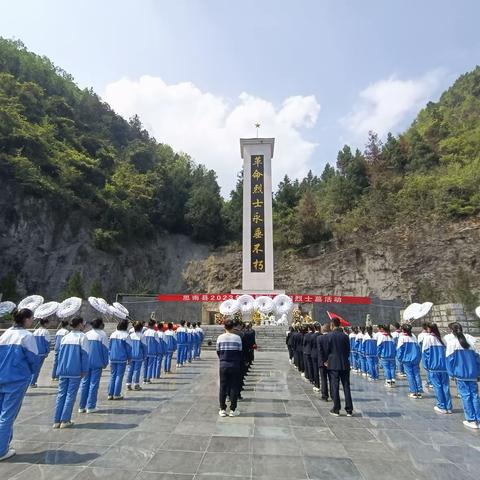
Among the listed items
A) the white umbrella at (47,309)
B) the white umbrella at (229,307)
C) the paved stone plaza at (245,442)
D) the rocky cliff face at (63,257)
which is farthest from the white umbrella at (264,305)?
the rocky cliff face at (63,257)

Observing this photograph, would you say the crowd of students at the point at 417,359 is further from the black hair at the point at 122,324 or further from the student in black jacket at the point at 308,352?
the black hair at the point at 122,324

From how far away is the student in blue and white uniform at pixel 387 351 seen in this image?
29.3ft

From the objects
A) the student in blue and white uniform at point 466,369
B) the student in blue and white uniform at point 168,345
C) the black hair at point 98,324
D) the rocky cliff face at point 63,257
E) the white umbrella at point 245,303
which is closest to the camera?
the student in blue and white uniform at point 466,369

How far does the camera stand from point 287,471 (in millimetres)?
3598

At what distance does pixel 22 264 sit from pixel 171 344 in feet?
74.3

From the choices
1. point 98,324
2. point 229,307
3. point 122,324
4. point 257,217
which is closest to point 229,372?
point 98,324

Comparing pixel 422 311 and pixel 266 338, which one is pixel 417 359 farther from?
pixel 266 338

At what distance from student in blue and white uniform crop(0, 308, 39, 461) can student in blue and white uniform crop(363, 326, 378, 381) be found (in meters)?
8.07

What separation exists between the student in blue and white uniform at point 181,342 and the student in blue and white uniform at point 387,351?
614 cm

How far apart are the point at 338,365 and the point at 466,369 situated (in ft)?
5.96

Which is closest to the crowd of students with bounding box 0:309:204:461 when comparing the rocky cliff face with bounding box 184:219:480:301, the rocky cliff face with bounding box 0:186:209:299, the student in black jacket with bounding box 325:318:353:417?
the student in black jacket with bounding box 325:318:353:417

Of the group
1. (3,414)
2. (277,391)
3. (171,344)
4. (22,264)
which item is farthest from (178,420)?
(22,264)

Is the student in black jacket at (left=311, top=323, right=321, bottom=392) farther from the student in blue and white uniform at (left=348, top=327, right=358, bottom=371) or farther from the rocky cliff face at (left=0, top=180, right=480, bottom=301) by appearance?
the rocky cliff face at (left=0, top=180, right=480, bottom=301)

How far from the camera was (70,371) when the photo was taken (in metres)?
5.24
